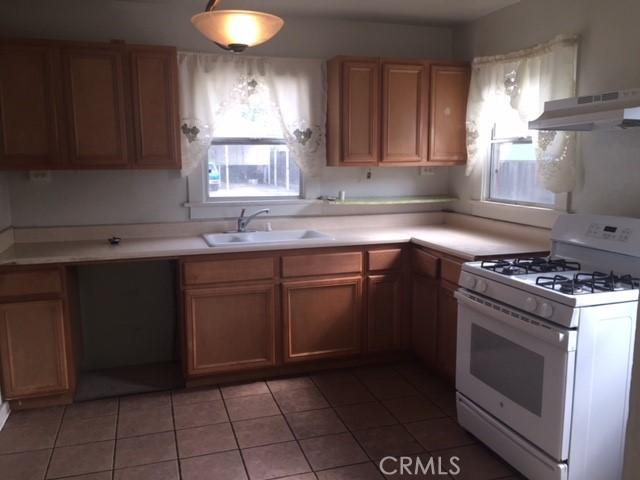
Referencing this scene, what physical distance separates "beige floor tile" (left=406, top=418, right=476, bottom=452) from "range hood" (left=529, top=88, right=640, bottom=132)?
5.11 ft

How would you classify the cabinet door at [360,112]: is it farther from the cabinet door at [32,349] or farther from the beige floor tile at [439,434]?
the cabinet door at [32,349]

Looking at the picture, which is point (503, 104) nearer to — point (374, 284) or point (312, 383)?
point (374, 284)

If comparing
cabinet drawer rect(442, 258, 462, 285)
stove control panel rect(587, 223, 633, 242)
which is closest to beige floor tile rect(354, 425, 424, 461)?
cabinet drawer rect(442, 258, 462, 285)

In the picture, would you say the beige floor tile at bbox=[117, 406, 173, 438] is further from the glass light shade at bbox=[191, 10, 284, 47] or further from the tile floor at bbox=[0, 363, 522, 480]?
the glass light shade at bbox=[191, 10, 284, 47]

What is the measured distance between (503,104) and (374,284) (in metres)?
1.42

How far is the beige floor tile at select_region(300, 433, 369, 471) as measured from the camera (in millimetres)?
2578

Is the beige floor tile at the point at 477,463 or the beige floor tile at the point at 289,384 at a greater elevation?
the beige floor tile at the point at 289,384

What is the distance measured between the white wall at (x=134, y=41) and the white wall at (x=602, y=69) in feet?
3.73

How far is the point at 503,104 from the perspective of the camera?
3.57 meters

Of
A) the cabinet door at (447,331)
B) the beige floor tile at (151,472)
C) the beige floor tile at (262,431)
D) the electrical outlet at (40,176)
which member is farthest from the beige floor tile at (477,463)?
the electrical outlet at (40,176)

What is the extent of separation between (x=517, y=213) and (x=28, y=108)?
9.75ft

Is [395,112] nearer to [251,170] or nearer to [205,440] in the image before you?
[251,170]

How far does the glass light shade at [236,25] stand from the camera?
2.13m

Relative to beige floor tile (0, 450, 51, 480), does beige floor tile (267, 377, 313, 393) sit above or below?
above
